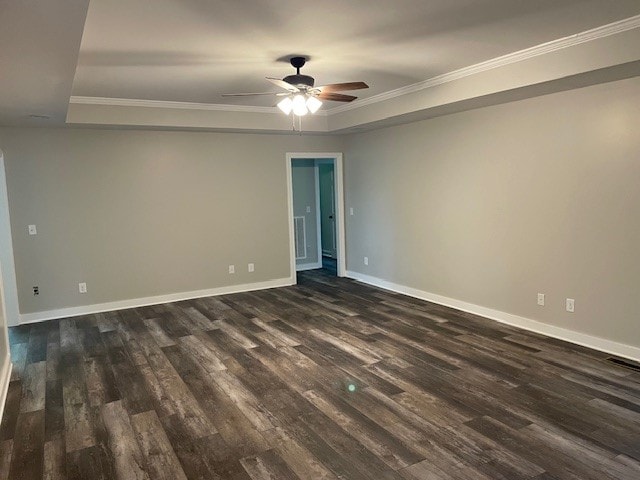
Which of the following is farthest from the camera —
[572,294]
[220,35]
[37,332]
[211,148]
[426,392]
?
[211,148]

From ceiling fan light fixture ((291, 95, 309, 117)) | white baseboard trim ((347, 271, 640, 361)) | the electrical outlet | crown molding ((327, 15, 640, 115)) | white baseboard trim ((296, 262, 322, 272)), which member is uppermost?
crown molding ((327, 15, 640, 115))

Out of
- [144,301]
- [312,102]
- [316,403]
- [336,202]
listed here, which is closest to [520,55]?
[312,102]

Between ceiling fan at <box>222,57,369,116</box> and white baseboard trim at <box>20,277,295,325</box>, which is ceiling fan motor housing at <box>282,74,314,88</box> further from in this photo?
white baseboard trim at <box>20,277,295,325</box>

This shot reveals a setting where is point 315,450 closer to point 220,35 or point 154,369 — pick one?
point 154,369

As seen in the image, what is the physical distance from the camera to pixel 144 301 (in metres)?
6.24

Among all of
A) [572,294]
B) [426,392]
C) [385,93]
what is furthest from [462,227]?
[426,392]

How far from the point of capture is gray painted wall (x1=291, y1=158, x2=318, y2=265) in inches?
330

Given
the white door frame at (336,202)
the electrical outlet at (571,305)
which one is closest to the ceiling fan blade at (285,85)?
the white door frame at (336,202)

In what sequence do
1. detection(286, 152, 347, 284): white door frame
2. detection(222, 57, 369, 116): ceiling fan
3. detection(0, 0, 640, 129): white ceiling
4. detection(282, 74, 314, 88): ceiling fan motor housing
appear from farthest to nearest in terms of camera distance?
1. detection(286, 152, 347, 284): white door frame
2. detection(282, 74, 314, 88): ceiling fan motor housing
3. detection(222, 57, 369, 116): ceiling fan
4. detection(0, 0, 640, 129): white ceiling

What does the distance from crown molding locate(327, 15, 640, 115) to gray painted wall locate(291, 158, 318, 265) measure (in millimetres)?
2798

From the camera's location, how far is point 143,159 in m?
6.09

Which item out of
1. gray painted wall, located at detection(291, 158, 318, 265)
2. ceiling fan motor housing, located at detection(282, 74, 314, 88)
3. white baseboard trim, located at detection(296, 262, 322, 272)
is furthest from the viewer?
white baseboard trim, located at detection(296, 262, 322, 272)

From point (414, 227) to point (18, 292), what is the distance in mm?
4999

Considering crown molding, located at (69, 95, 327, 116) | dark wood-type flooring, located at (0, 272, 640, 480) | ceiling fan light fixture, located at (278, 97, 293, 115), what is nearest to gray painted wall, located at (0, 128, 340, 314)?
crown molding, located at (69, 95, 327, 116)
